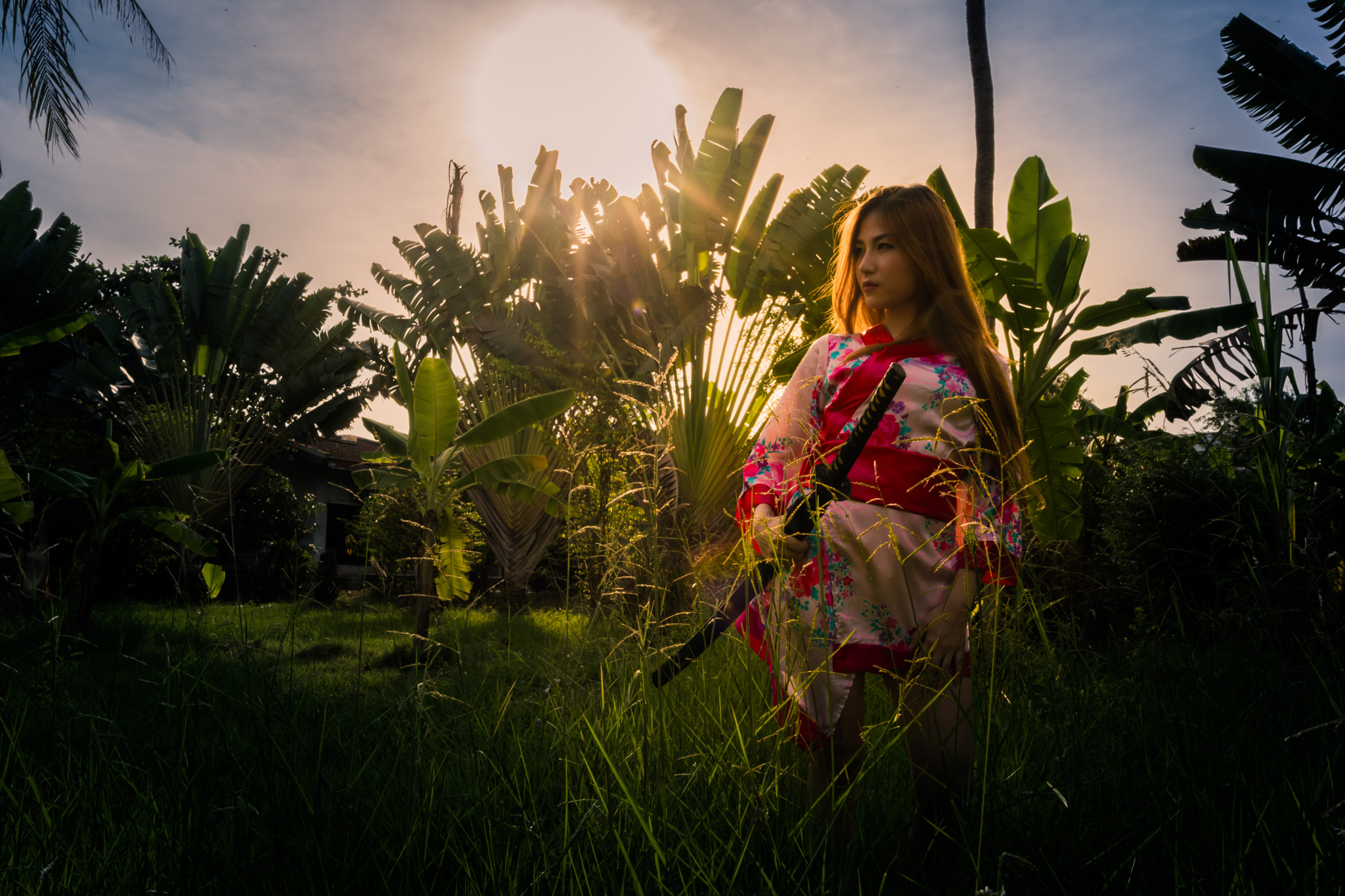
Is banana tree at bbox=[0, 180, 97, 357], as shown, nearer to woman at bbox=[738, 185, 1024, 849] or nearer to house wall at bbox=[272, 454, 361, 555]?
house wall at bbox=[272, 454, 361, 555]

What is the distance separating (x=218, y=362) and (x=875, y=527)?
41.0 feet

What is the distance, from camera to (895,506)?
1315 millimetres

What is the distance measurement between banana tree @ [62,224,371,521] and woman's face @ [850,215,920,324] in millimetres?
10804

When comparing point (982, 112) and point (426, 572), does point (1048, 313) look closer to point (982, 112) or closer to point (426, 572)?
point (982, 112)

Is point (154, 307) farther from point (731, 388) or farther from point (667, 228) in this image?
point (731, 388)

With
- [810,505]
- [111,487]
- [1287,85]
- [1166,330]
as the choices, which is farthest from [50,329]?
[1287,85]

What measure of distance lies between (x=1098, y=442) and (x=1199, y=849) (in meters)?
5.71

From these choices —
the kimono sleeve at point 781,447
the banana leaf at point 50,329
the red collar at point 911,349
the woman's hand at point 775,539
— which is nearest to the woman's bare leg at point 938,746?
the woman's hand at point 775,539

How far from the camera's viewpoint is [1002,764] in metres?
1.54

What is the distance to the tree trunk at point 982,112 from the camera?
6.32 m

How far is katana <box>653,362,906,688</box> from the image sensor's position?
121 cm

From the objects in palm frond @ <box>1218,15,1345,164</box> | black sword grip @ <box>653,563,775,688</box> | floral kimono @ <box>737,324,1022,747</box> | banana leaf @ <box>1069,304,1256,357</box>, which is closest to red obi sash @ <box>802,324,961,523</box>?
floral kimono @ <box>737,324,1022,747</box>

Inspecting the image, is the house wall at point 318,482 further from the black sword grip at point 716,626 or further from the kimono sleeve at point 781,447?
the black sword grip at point 716,626

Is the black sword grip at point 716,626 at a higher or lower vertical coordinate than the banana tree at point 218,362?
lower
